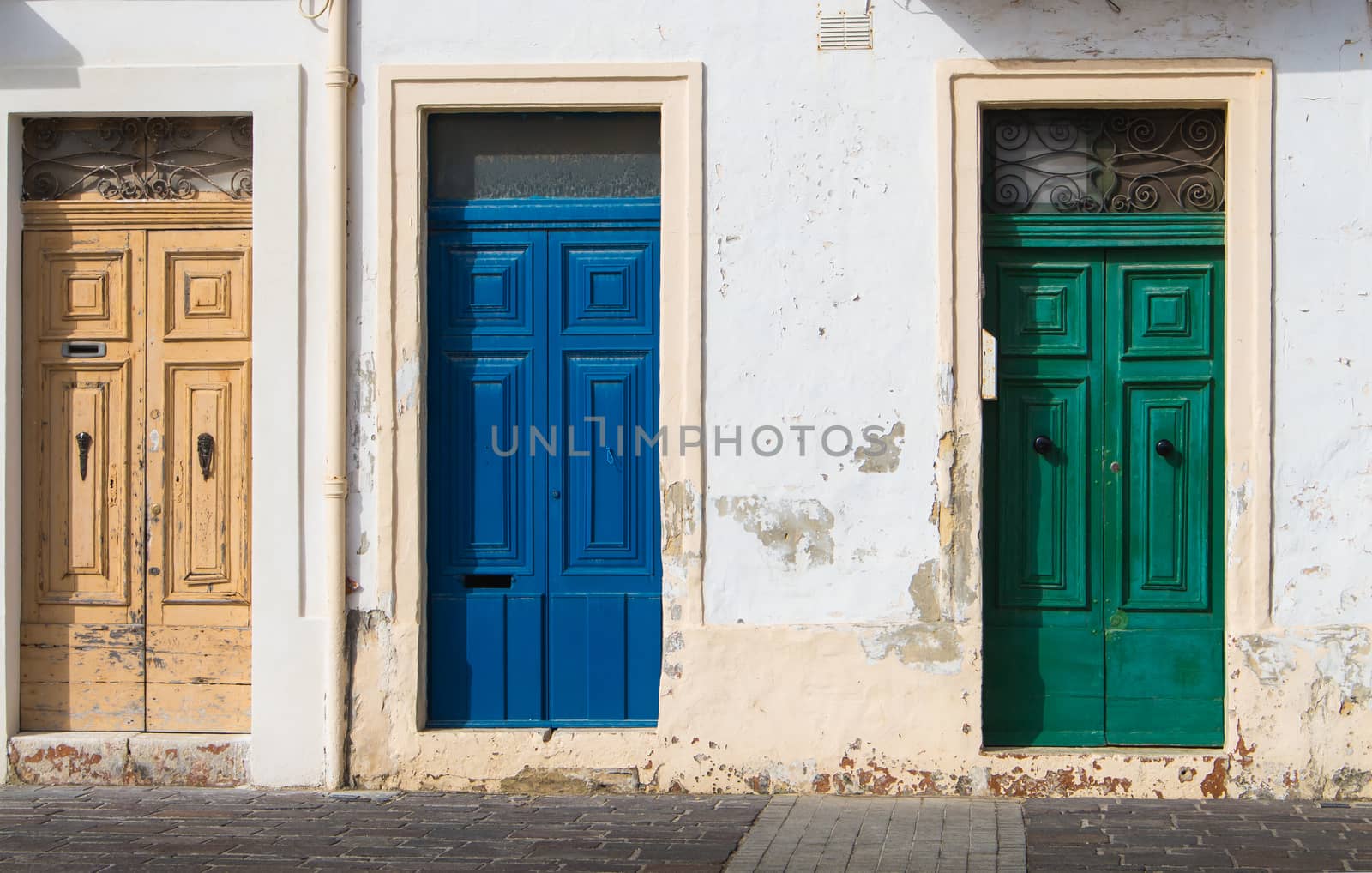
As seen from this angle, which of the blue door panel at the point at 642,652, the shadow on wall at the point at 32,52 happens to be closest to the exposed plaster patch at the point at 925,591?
the blue door panel at the point at 642,652

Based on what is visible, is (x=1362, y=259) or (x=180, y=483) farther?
(x=180, y=483)

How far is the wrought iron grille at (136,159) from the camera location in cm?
723

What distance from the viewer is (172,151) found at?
23.9 feet

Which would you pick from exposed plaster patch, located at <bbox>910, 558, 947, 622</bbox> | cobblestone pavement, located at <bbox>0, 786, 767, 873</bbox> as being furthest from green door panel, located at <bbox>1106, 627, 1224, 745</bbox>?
cobblestone pavement, located at <bbox>0, 786, 767, 873</bbox>

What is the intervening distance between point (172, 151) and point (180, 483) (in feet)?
5.18

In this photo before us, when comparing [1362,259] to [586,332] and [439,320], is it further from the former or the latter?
[439,320]

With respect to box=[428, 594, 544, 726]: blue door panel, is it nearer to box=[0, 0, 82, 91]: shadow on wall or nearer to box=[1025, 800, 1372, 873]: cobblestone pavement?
box=[1025, 800, 1372, 873]: cobblestone pavement

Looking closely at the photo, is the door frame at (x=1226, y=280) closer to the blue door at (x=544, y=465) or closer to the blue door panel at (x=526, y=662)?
the blue door at (x=544, y=465)

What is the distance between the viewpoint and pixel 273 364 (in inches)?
274

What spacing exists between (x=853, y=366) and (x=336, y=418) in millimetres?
2342

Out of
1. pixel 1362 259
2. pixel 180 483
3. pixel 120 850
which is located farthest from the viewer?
pixel 180 483

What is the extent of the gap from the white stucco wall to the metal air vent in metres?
0.05

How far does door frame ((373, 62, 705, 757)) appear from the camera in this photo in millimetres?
6875

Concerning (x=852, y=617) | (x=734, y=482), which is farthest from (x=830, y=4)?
(x=852, y=617)
